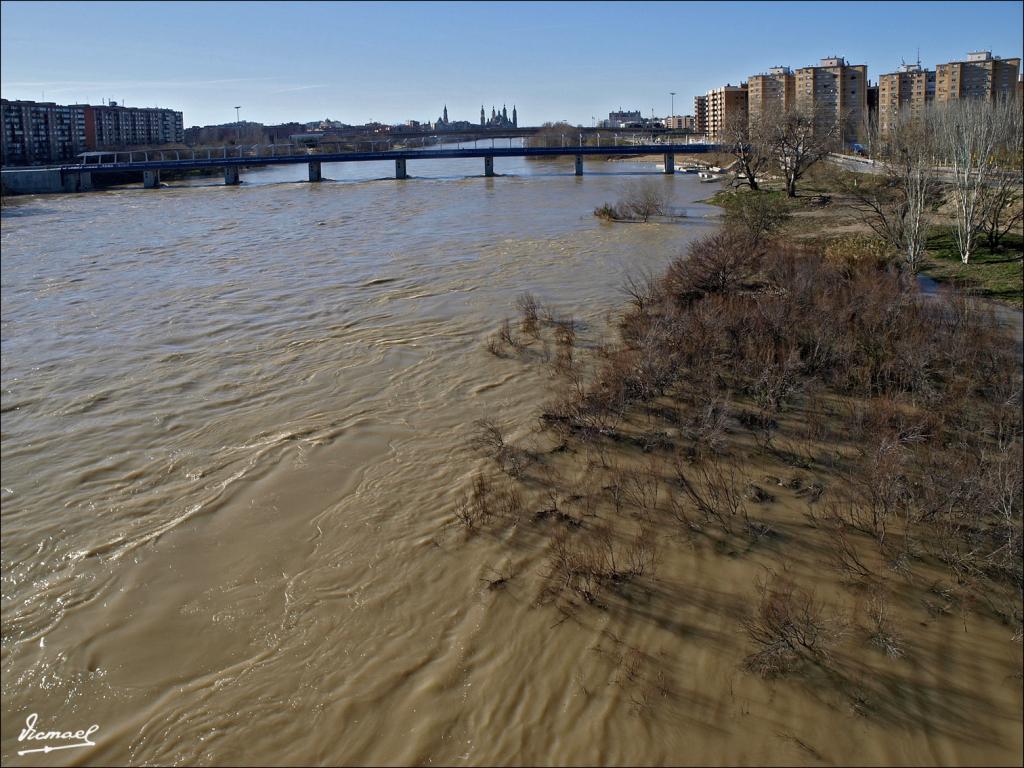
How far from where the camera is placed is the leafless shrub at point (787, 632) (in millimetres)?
4715

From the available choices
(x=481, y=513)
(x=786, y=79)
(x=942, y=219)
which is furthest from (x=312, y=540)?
(x=786, y=79)

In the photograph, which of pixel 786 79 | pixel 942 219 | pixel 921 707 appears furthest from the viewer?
pixel 786 79

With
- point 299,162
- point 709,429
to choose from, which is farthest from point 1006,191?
point 299,162

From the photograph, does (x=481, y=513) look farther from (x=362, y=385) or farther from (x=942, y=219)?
(x=942, y=219)

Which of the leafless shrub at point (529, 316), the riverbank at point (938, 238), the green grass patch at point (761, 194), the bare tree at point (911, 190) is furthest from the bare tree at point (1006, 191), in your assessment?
the leafless shrub at point (529, 316)

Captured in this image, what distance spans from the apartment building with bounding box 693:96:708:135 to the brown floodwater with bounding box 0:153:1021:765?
5383 inches

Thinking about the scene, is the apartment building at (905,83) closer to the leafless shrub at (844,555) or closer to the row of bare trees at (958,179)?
the row of bare trees at (958,179)

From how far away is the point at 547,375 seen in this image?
10.4 meters

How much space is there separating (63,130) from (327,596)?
92.9 m

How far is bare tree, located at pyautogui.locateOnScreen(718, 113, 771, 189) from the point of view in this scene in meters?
37.3

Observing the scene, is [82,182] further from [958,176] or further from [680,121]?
[680,121]

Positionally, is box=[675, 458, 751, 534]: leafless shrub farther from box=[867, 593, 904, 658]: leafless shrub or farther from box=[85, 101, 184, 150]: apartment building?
box=[85, 101, 184, 150]: apartment building

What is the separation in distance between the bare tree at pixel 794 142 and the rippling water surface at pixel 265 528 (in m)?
21.2

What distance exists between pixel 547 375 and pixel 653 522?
13.9 feet
